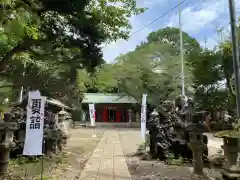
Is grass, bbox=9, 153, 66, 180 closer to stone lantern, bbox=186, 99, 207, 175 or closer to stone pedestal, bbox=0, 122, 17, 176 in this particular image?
stone pedestal, bbox=0, 122, 17, 176

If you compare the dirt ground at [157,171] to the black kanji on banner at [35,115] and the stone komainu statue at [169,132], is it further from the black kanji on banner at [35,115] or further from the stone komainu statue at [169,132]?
the black kanji on banner at [35,115]

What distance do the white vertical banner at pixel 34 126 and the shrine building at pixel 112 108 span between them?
31455mm

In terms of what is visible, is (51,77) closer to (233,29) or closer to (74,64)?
(74,64)

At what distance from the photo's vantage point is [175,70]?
30469 mm

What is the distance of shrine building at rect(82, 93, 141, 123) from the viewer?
128 ft

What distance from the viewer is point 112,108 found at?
4081cm

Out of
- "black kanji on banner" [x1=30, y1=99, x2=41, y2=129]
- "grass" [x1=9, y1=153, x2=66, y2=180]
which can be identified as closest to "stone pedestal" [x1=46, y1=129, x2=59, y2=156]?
"grass" [x1=9, y1=153, x2=66, y2=180]

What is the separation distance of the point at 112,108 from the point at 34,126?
3402cm

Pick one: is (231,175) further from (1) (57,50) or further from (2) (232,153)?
(1) (57,50)

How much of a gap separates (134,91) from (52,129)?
843 inches

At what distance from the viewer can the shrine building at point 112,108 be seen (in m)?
→ 39.2

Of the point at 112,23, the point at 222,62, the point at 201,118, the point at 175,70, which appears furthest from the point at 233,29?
the point at 175,70

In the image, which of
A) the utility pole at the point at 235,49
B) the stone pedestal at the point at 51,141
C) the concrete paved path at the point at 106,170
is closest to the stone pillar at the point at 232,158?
the utility pole at the point at 235,49

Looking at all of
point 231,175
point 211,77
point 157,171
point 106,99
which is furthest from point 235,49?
point 106,99
